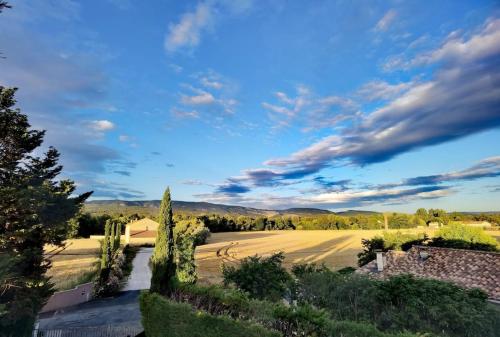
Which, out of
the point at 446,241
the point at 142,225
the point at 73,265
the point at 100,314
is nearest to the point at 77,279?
the point at 100,314

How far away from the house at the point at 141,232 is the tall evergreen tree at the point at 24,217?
47009 millimetres

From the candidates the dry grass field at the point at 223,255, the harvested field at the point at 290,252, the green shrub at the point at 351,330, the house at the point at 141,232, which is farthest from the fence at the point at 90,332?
the house at the point at 141,232

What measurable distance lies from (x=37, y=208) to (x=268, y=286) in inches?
472

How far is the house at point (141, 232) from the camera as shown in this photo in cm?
6481

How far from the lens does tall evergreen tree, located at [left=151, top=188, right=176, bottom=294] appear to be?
1716 centimetres

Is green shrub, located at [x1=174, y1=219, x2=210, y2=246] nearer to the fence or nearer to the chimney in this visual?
the chimney

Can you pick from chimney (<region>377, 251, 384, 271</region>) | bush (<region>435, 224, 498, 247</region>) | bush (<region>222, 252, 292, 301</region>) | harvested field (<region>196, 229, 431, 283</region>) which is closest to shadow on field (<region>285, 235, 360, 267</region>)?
harvested field (<region>196, 229, 431, 283</region>)

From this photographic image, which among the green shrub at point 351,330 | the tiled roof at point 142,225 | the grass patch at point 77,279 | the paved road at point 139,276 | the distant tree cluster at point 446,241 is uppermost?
the tiled roof at point 142,225

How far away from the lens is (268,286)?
685 inches

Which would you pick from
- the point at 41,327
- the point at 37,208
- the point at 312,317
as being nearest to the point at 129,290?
the point at 41,327

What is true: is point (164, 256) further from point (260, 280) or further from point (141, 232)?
point (141, 232)

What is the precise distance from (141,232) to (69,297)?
46.3 metres

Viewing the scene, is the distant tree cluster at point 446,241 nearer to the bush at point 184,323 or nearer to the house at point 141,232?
the bush at point 184,323

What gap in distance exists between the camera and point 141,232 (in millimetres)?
69188
